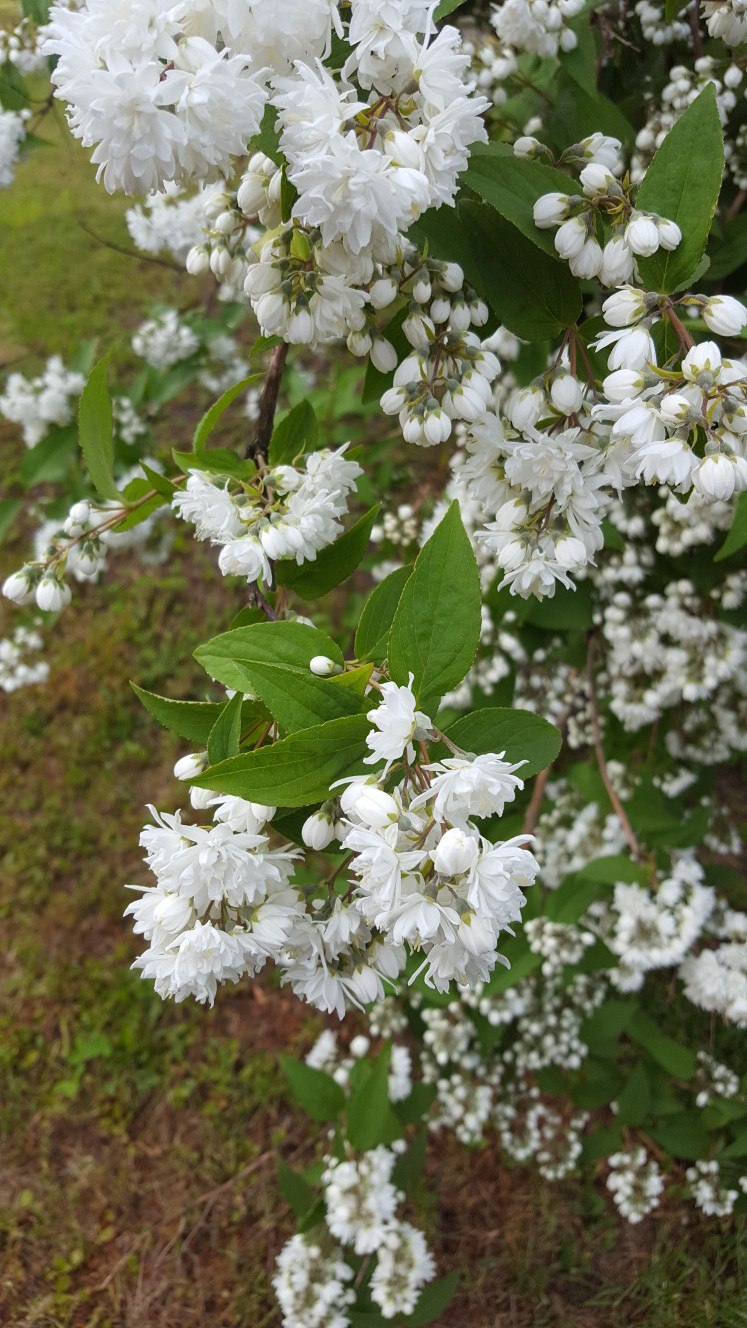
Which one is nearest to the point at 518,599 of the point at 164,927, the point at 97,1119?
the point at 164,927

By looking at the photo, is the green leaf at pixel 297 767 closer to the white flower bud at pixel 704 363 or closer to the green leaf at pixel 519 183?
the white flower bud at pixel 704 363

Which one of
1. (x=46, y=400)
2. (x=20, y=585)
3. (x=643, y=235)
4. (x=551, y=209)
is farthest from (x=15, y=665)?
(x=643, y=235)

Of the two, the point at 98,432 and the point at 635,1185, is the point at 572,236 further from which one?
the point at 635,1185

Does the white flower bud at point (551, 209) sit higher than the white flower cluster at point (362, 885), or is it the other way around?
the white flower bud at point (551, 209)

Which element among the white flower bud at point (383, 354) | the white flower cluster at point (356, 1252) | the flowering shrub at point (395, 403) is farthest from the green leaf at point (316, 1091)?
the white flower bud at point (383, 354)

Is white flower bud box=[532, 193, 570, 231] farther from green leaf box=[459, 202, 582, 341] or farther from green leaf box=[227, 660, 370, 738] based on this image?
green leaf box=[227, 660, 370, 738]

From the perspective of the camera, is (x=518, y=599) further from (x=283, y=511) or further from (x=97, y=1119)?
(x=97, y=1119)
